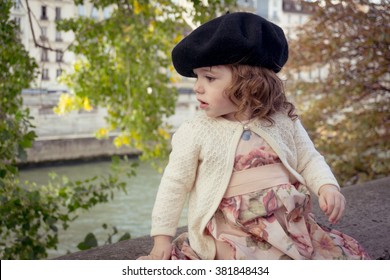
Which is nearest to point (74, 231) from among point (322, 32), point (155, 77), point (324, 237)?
point (155, 77)

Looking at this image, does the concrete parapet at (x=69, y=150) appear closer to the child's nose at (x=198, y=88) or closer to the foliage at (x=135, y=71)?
the foliage at (x=135, y=71)

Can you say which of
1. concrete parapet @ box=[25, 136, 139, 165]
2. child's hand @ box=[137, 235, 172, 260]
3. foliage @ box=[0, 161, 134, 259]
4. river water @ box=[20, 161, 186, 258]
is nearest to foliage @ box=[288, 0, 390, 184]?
river water @ box=[20, 161, 186, 258]

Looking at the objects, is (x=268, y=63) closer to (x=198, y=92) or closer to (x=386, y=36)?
(x=198, y=92)

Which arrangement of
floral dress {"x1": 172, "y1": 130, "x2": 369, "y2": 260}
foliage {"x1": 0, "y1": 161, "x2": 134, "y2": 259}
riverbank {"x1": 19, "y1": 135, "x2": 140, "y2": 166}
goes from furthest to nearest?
riverbank {"x1": 19, "y1": 135, "x2": 140, "y2": 166} < foliage {"x1": 0, "y1": 161, "x2": 134, "y2": 259} < floral dress {"x1": 172, "y1": 130, "x2": 369, "y2": 260}

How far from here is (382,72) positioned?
549 cm

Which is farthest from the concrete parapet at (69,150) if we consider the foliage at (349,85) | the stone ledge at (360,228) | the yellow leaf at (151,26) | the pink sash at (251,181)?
the pink sash at (251,181)

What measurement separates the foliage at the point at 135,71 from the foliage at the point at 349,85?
1259 mm

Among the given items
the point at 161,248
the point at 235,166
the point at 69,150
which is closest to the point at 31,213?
the point at 161,248

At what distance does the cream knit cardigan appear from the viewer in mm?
1766

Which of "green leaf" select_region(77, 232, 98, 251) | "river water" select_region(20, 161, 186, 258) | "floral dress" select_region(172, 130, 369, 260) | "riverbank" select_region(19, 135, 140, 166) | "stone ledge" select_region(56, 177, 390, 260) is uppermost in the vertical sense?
"floral dress" select_region(172, 130, 369, 260)

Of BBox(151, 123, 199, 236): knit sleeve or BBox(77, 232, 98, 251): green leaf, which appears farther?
BBox(77, 232, 98, 251): green leaf

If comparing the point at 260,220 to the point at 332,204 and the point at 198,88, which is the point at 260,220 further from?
the point at 198,88

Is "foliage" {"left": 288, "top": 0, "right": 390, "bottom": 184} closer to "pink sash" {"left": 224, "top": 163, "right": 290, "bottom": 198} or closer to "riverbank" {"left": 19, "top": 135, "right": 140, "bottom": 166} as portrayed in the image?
"pink sash" {"left": 224, "top": 163, "right": 290, "bottom": 198}

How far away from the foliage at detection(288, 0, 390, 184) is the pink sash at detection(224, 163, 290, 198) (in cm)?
365
